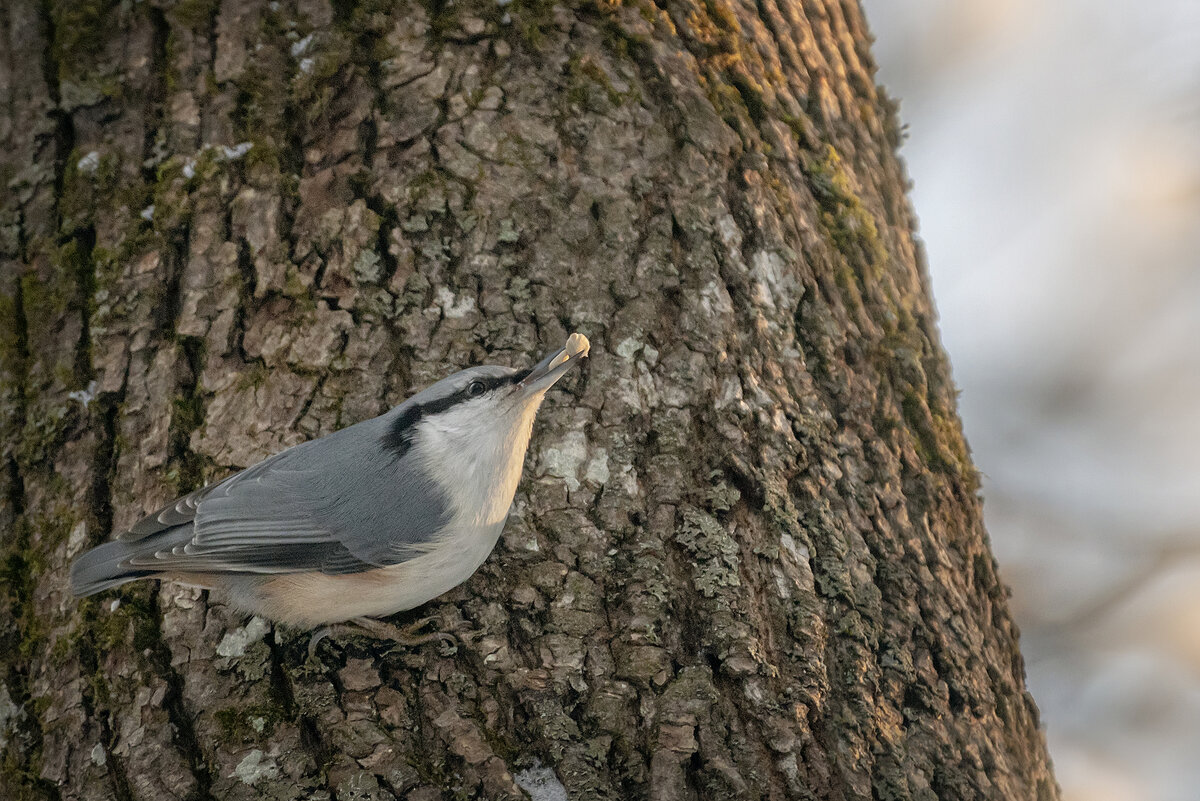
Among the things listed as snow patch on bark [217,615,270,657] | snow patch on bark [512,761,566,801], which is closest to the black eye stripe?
snow patch on bark [217,615,270,657]

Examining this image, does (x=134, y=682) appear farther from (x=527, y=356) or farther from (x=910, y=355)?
(x=910, y=355)

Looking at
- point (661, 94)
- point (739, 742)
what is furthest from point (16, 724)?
point (661, 94)

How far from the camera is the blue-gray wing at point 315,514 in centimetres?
180

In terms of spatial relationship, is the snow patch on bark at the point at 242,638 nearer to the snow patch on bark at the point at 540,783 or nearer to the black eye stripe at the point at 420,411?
the black eye stripe at the point at 420,411

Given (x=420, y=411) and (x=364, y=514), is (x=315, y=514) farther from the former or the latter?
(x=420, y=411)

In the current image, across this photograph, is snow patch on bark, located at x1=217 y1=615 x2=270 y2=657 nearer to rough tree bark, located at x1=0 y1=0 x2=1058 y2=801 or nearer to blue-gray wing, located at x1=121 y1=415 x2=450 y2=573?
rough tree bark, located at x1=0 y1=0 x2=1058 y2=801

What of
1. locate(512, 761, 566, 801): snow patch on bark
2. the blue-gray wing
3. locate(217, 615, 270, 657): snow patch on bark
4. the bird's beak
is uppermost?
the bird's beak

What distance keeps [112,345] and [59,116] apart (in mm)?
614

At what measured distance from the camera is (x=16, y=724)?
173 centimetres

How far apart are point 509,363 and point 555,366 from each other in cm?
19

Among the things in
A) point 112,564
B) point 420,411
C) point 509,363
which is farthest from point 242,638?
point 509,363

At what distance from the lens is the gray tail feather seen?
5.60 ft

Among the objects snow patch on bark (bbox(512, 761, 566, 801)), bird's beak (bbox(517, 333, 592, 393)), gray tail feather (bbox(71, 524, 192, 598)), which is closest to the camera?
snow patch on bark (bbox(512, 761, 566, 801))

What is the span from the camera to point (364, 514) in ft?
6.39
